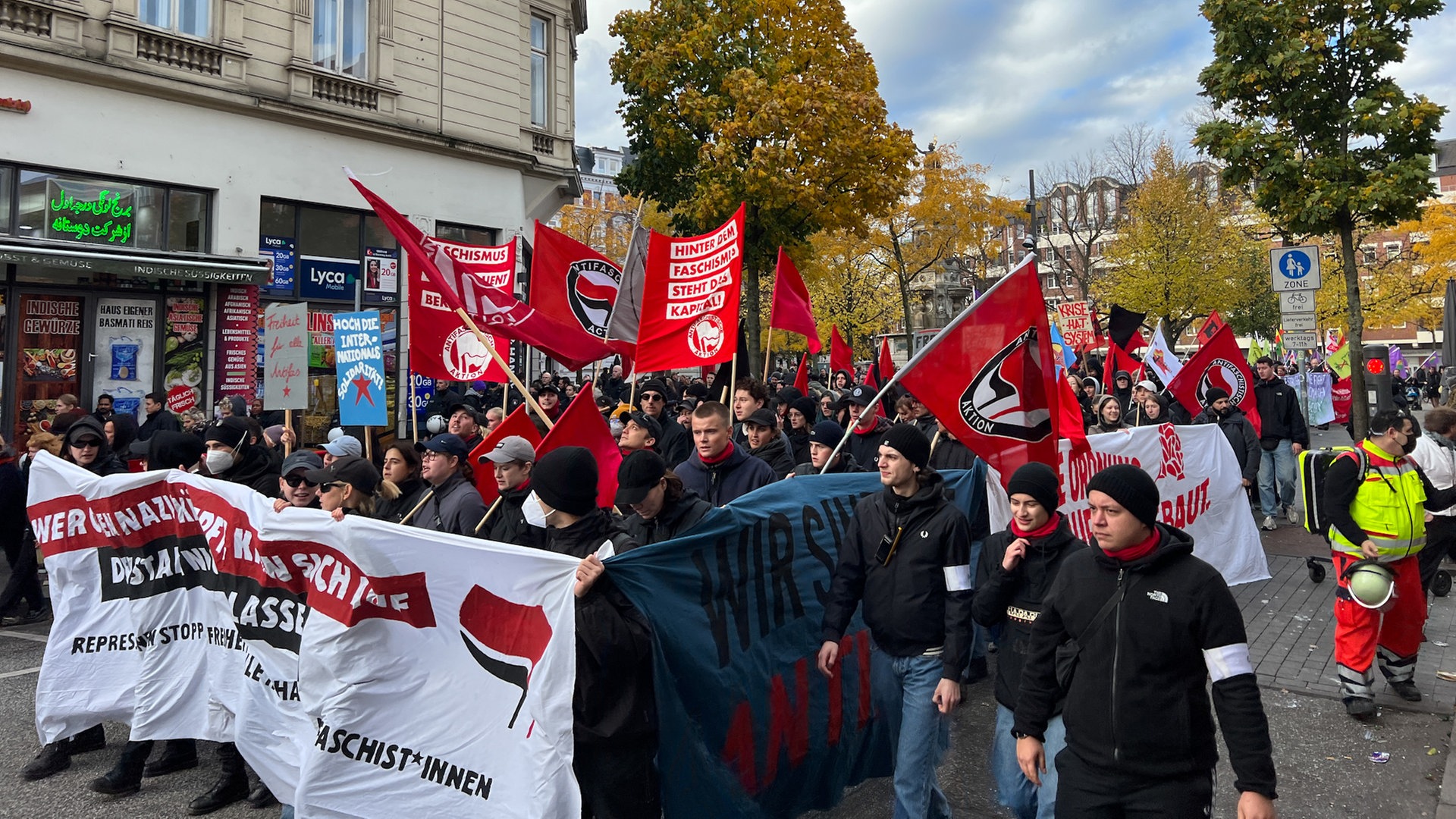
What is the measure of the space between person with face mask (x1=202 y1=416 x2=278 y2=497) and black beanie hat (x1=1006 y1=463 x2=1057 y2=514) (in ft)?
15.0

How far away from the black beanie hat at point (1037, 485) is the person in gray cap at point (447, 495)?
9.23ft

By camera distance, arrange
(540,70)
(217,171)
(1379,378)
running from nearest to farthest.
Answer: (217,171), (1379,378), (540,70)

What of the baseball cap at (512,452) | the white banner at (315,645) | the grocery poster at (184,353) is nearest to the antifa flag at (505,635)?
the white banner at (315,645)

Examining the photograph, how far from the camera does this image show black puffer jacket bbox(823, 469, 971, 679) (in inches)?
157

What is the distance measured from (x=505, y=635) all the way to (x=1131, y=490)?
226 centimetres

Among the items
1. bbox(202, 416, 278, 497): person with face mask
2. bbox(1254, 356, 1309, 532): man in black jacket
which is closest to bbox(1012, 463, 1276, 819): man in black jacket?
bbox(202, 416, 278, 497): person with face mask

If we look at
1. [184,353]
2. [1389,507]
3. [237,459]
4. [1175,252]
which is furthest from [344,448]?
[1175,252]

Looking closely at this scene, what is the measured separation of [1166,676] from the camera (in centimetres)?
294

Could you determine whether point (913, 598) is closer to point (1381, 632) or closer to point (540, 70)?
point (1381, 632)

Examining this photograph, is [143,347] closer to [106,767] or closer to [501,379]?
[501,379]

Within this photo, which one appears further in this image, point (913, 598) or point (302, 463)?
point (302, 463)

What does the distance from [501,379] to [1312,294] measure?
30.1 feet

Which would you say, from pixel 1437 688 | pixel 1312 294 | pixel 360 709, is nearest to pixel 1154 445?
pixel 1437 688

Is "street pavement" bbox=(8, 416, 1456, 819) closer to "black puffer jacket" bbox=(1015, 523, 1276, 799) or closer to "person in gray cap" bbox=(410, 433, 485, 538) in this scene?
"person in gray cap" bbox=(410, 433, 485, 538)
